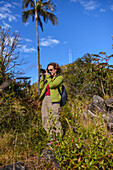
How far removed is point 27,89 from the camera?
19.0ft

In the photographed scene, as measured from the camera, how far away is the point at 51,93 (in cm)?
419

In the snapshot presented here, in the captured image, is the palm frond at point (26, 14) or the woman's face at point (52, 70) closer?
the woman's face at point (52, 70)

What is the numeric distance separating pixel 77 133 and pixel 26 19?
1293 cm

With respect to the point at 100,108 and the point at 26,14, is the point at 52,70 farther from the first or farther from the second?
the point at 26,14

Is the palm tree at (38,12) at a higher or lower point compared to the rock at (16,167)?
higher

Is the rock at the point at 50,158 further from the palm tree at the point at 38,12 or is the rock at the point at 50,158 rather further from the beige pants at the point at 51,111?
the palm tree at the point at 38,12

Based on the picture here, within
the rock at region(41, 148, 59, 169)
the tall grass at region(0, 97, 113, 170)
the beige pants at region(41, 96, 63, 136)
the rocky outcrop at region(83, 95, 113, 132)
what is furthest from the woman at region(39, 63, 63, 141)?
the rocky outcrop at region(83, 95, 113, 132)

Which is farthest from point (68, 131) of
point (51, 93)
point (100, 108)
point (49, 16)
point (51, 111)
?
point (49, 16)

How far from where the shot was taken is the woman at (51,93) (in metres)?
4.14

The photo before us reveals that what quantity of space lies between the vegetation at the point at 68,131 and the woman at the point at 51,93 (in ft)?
1.23

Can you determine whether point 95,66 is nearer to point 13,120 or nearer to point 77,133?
point 13,120

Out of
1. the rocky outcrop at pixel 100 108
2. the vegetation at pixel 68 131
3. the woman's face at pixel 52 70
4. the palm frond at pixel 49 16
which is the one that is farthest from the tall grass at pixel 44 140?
the palm frond at pixel 49 16

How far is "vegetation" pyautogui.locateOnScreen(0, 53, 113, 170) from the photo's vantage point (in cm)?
263

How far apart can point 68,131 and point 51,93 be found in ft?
3.20
